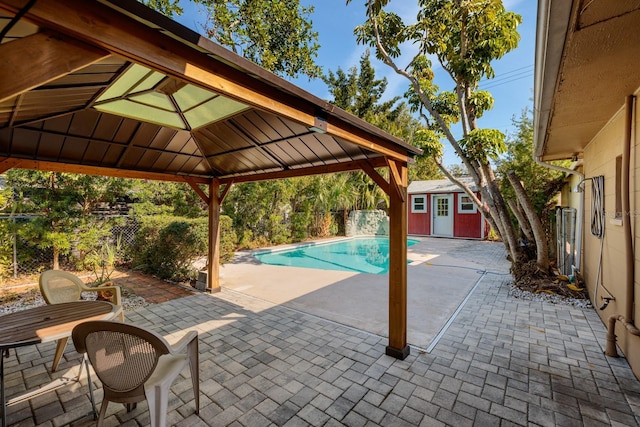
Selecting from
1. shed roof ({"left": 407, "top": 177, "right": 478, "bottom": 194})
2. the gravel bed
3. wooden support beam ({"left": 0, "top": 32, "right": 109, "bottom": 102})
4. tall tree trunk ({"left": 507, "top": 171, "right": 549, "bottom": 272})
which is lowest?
the gravel bed

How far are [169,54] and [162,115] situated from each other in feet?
8.50

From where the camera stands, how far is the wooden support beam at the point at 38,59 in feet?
3.42

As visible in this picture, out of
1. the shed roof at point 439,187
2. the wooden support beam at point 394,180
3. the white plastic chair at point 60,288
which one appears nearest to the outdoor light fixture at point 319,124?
Result: the wooden support beam at point 394,180

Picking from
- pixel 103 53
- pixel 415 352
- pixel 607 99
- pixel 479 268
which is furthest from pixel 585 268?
pixel 103 53

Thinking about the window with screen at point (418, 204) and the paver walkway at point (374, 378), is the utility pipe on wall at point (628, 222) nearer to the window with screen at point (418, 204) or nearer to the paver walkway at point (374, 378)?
the paver walkway at point (374, 378)

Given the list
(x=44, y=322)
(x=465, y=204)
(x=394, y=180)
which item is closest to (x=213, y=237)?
(x=44, y=322)

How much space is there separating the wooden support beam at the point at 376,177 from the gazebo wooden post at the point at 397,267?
0.20ft

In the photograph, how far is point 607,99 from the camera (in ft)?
10.1

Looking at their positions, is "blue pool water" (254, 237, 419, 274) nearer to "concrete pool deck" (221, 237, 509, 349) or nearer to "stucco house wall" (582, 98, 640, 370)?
"concrete pool deck" (221, 237, 509, 349)

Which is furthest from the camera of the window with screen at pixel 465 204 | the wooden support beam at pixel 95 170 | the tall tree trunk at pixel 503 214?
the window with screen at pixel 465 204

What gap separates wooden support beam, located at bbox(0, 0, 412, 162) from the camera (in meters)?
1.07

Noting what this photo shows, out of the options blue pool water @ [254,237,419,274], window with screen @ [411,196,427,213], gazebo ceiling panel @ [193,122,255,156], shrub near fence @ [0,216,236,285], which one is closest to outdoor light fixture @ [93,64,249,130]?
gazebo ceiling panel @ [193,122,255,156]

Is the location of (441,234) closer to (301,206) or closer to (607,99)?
(301,206)

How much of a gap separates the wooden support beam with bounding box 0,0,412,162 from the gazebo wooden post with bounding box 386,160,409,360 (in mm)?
1434
